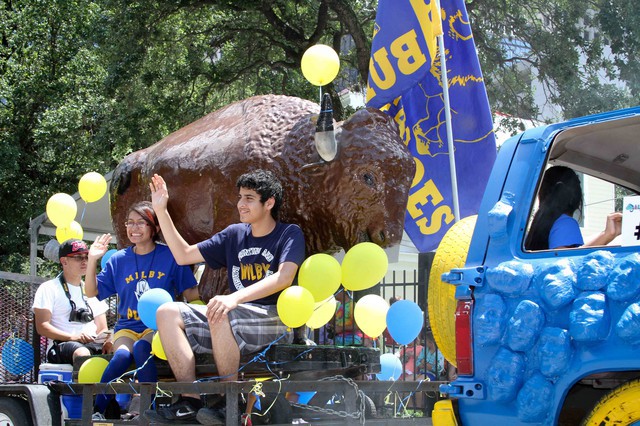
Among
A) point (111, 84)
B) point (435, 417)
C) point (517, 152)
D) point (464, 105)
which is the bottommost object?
point (435, 417)

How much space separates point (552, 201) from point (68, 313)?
4.02 metres

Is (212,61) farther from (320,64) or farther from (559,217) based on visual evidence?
(559,217)

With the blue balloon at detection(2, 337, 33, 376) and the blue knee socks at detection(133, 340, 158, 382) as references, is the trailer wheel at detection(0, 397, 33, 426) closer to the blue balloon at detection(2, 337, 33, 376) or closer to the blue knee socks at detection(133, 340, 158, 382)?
the blue knee socks at detection(133, 340, 158, 382)

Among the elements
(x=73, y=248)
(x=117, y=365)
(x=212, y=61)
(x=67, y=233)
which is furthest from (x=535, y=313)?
(x=212, y=61)

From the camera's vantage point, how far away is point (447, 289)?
138 inches

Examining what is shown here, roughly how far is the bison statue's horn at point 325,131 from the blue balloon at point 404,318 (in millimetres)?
1084

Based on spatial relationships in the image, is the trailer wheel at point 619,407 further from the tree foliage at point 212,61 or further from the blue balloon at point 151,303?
the tree foliage at point 212,61

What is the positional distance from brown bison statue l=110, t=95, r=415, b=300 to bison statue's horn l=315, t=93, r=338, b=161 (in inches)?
8.4

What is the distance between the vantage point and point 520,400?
2945mm

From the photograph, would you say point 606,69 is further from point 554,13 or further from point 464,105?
point 464,105

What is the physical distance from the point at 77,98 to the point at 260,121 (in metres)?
13.2

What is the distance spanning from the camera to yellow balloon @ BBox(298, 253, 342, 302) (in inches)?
176

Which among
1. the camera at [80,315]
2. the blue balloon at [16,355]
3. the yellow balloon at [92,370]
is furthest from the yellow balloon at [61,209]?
the yellow balloon at [92,370]

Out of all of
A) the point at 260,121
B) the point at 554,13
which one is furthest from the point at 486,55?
the point at 260,121
